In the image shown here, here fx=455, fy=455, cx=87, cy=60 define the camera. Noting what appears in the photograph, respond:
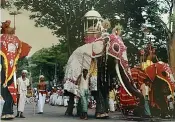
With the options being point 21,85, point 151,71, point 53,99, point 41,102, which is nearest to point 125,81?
point 151,71

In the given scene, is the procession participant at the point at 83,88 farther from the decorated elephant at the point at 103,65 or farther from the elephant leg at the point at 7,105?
the elephant leg at the point at 7,105

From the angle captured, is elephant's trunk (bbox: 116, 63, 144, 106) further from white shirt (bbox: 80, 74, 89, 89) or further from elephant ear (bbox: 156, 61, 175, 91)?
elephant ear (bbox: 156, 61, 175, 91)

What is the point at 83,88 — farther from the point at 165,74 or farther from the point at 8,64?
the point at 165,74

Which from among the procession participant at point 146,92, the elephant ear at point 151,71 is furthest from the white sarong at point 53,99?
the elephant ear at point 151,71

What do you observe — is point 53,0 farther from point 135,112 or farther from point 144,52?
point 135,112

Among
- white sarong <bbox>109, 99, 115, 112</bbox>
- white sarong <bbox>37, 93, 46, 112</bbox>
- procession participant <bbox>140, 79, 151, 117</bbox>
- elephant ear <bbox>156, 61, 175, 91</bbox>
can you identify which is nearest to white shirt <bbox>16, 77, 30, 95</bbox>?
white sarong <bbox>37, 93, 46, 112</bbox>

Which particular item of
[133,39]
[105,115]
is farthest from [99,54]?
[133,39]

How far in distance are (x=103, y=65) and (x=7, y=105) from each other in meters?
2.90

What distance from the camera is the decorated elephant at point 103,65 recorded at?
1095 cm

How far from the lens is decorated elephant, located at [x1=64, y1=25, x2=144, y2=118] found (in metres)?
11.0

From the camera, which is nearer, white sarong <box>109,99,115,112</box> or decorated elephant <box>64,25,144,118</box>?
decorated elephant <box>64,25,144,118</box>

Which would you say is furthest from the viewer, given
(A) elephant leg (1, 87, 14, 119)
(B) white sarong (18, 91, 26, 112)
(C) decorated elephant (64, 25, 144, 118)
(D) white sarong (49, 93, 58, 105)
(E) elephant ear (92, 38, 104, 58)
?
(D) white sarong (49, 93, 58, 105)

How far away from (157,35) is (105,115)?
544 inches

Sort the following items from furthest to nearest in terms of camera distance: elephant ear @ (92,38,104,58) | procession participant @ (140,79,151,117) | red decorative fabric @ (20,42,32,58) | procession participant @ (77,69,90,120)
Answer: procession participant @ (140,79,151,117) → elephant ear @ (92,38,104,58) → procession participant @ (77,69,90,120) → red decorative fabric @ (20,42,32,58)
